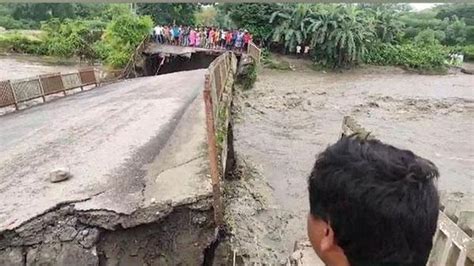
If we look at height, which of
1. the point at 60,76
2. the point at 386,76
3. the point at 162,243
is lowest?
the point at 386,76

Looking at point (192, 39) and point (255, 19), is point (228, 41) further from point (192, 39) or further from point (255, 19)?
point (255, 19)

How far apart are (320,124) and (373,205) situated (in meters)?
19.0

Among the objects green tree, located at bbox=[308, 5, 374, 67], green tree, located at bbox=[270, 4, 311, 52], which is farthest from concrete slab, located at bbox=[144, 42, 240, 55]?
green tree, located at bbox=[308, 5, 374, 67]

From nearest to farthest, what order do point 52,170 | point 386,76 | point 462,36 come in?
Result: 1. point 52,170
2. point 386,76
3. point 462,36

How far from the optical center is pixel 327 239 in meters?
1.24

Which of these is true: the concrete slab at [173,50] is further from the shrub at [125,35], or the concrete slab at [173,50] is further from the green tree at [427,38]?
the green tree at [427,38]

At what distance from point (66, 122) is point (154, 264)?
5515mm

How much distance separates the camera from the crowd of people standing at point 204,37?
70.5 ft

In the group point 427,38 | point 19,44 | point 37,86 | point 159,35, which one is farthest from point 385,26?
point 37,86

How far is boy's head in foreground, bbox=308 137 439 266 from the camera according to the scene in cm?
115

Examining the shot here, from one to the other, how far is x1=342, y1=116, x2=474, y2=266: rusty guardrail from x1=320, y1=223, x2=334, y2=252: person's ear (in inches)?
70.5

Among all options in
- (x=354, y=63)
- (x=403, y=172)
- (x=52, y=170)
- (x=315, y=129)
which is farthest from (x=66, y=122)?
(x=354, y=63)

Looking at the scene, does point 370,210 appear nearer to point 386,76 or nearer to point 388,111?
point 388,111

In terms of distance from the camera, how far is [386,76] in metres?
30.7
